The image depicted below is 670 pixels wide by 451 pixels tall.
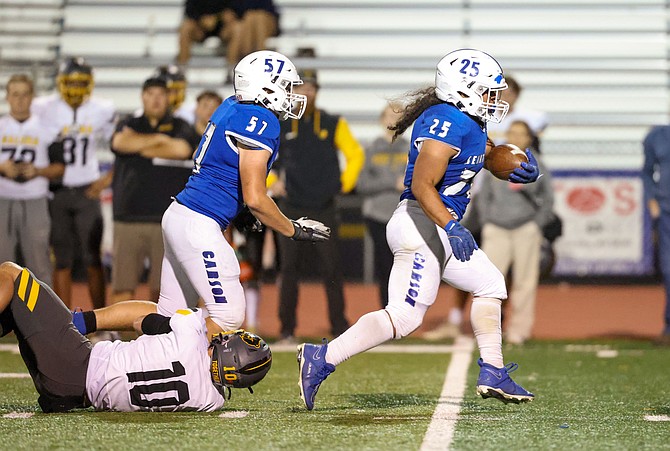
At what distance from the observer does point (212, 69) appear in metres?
13.3

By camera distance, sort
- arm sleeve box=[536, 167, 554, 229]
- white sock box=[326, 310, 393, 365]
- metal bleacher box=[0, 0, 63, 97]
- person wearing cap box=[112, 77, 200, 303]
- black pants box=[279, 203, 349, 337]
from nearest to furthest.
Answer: white sock box=[326, 310, 393, 365] → person wearing cap box=[112, 77, 200, 303] → black pants box=[279, 203, 349, 337] → arm sleeve box=[536, 167, 554, 229] → metal bleacher box=[0, 0, 63, 97]

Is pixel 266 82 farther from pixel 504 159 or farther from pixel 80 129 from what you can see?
pixel 80 129

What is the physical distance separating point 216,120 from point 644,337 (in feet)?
16.2

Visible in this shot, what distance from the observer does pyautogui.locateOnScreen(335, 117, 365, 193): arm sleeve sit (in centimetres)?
891

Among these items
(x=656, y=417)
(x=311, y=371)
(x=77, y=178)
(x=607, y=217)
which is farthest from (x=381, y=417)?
(x=607, y=217)

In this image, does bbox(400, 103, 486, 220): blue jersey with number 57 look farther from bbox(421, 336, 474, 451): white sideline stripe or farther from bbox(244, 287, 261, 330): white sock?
bbox(244, 287, 261, 330): white sock

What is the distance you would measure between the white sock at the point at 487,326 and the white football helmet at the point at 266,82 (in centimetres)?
129

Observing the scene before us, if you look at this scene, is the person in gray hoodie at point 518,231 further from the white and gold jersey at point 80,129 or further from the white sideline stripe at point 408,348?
the white and gold jersey at point 80,129

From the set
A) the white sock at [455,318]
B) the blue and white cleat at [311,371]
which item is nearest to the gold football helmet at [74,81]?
the white sock at [455,318]

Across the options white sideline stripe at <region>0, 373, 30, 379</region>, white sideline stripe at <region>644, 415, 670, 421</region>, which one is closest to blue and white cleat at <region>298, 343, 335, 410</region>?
white sideline stripe at <region>644, 415, 670, 421</region>

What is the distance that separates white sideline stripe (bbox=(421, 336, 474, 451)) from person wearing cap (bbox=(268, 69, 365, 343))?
102 cm

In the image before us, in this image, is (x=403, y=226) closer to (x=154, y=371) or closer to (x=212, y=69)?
(x=154, y=371)

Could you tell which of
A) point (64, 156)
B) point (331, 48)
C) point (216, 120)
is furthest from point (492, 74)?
point (331, 48)

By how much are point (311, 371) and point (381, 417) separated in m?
0.38
